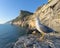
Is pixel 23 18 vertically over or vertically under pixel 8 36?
over

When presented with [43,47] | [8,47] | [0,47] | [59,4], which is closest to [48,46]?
[43,47]

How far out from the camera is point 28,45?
43.2 ft

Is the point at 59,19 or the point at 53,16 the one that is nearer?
the point at 59,19

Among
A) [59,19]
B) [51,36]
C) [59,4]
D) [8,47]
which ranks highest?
[59,4]

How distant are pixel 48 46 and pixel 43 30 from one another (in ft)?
7.95

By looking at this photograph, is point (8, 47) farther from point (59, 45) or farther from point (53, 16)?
point (53, 16)

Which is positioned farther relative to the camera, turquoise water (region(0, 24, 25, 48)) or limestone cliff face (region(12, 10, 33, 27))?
limestone cliff face (region(12, 10, 33, 27))

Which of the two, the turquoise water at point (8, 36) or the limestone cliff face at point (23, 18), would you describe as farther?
the limestone cliff face at point (23, 18)

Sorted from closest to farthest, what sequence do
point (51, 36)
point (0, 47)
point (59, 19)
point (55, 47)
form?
point (55, 47) → point (51, 36) → point (0, 47) → point (59, 19)

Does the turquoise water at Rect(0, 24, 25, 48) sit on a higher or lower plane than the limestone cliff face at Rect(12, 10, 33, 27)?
A: lower

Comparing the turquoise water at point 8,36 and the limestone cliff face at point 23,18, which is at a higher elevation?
the limestone cliff face at point 23,18

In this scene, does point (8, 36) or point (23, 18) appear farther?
point (23, 18)

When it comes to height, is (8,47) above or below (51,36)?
below

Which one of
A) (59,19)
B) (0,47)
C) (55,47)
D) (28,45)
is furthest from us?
(59,19)
